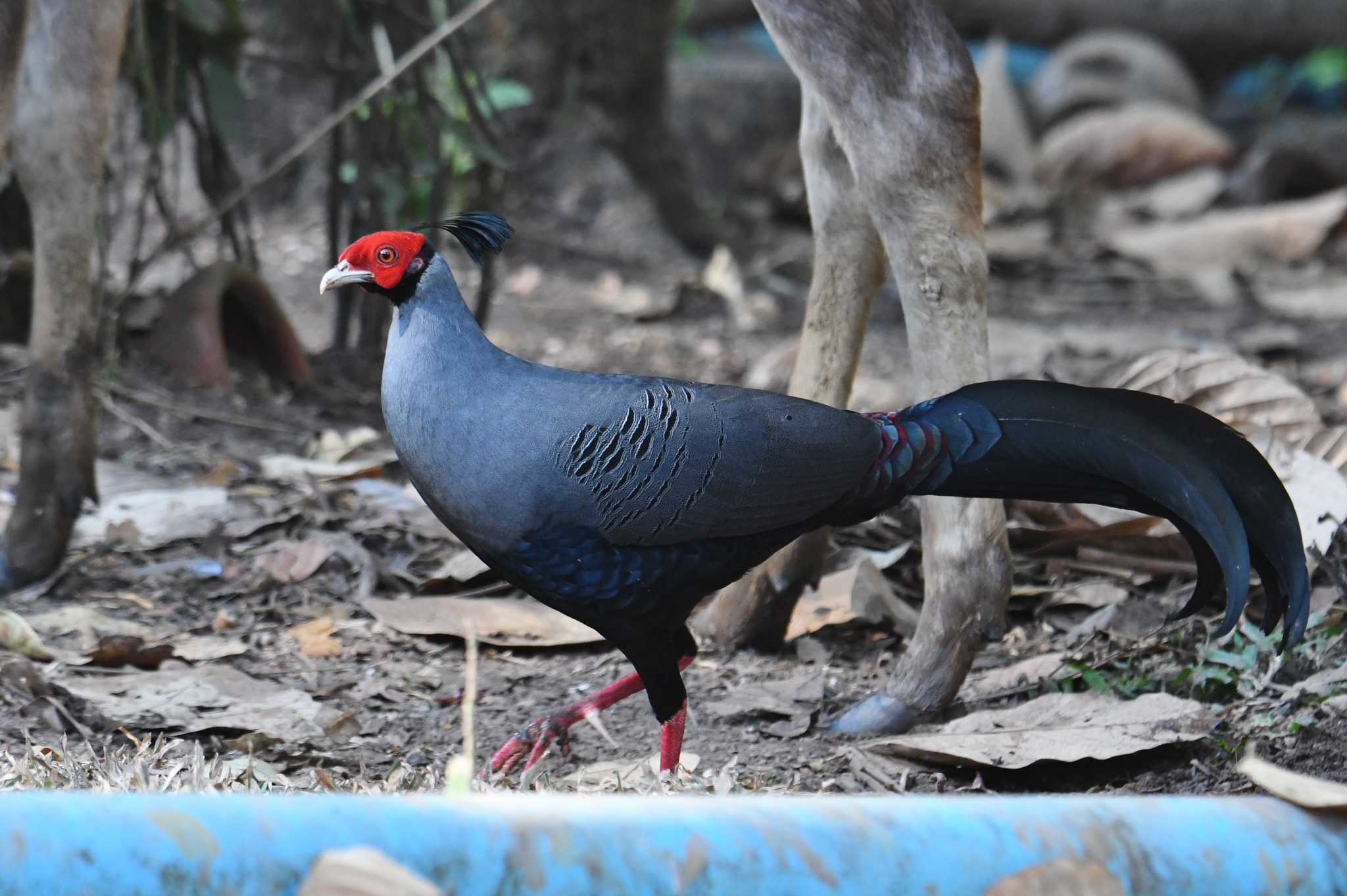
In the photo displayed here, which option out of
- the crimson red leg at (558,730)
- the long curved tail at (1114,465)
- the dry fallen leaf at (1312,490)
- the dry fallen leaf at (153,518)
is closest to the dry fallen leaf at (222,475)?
the dry fallen leaf at (153,518)

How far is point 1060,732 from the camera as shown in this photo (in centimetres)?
265

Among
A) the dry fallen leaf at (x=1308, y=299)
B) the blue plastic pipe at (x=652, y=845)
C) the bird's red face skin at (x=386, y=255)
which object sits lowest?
the blue plastic pipe at (x=652, y=845)

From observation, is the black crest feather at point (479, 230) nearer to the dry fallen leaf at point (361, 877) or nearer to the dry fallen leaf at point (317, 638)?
the dry fallen leaf at point (317, 638)

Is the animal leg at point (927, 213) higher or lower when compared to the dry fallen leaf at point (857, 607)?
higher

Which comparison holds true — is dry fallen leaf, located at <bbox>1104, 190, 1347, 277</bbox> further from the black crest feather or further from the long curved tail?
the black crest feather

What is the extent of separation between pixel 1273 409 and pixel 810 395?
1.44m

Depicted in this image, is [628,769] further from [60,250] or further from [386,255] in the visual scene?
[60,250]

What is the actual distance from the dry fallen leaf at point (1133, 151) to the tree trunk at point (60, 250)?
8.36 metres

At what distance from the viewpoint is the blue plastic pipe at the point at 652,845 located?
1322 mm

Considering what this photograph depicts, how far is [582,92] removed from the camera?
764 centimetres

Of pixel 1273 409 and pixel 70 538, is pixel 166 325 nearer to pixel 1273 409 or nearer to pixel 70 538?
pixel 70 538

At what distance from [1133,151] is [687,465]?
891cm

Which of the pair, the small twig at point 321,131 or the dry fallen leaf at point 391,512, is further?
the small twig at point 321,131

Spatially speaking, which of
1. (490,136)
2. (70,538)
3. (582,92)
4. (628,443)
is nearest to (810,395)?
(628,443)
